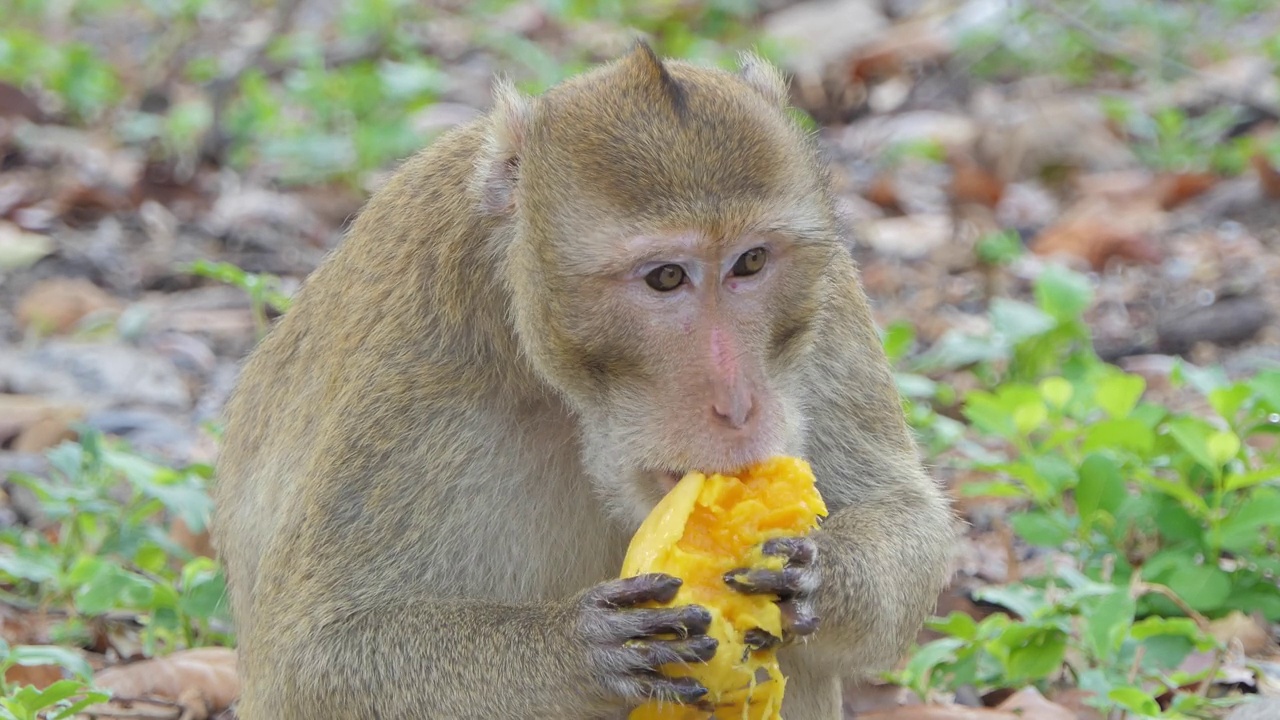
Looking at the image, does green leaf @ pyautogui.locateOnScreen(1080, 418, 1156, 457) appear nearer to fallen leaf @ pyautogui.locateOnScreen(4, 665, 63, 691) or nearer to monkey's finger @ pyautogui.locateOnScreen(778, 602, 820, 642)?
monkey's finger @ pyautogui.locateOnScreen(778, 602, 820, 642)

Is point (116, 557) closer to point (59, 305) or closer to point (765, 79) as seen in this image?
point (765, 79)

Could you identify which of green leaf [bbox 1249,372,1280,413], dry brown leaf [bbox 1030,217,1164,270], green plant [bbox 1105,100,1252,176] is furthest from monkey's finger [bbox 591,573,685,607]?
green plant [bbox 1105,100,1252,176]

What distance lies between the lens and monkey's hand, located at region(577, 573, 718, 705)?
3189 millimetres

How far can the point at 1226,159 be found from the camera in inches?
366

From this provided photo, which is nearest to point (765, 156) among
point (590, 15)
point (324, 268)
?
point (324, 268)

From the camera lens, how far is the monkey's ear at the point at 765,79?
12.4 feet

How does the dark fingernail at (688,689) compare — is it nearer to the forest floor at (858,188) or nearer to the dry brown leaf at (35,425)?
the forest floor at (858,188)

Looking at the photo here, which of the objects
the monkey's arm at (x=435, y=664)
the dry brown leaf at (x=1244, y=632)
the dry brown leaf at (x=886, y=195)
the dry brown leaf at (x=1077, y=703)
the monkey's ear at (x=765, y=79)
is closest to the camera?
the monkey's arm at (x=435, y=664)

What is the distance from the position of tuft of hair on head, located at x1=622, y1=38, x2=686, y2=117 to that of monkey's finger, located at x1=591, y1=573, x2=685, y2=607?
0.91m

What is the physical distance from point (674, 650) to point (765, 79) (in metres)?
1.39

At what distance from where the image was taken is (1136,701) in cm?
363

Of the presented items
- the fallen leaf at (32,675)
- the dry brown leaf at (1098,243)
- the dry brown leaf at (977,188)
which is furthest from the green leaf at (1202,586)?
the dry brown leaf at (977,188)

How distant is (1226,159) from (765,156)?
21.8 feet

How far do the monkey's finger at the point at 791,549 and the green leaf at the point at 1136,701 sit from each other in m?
0.80
